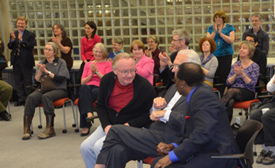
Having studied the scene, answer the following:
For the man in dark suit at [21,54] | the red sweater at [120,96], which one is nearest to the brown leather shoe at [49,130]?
the man in dark suit at [21,54]

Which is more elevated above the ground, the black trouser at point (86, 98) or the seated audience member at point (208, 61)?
the seated audience member at point (208, 61)

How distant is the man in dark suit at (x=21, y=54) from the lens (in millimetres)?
7105

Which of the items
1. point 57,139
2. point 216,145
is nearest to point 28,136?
point 57,139

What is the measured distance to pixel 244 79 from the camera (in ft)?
16.1

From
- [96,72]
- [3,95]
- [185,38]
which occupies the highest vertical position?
Result: [185,38]

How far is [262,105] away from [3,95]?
4046mm

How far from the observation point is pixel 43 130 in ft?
19.3

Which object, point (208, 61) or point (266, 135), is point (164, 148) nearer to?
point (266, 135)

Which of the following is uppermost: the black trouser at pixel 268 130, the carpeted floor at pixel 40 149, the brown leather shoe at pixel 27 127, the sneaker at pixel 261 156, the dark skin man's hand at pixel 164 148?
the dark skin man's hand at pixel 164 148

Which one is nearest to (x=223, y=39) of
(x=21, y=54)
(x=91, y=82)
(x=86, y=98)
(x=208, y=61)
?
(x=208, y=61)

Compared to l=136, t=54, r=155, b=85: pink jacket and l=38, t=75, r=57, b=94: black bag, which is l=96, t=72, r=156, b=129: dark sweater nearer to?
l=136, t=54, r=155, b=85: pink jacket

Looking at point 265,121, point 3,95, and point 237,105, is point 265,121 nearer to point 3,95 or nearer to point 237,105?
point 237,105

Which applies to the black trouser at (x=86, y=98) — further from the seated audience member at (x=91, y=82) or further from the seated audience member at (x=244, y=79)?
the seated audience member at (x=244, y=79)

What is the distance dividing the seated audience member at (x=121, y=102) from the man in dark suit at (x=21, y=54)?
3814 millimetres
